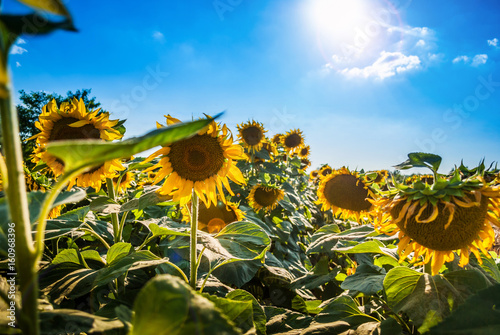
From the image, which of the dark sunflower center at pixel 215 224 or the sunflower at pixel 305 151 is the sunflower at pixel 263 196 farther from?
the sunflower at pixel 305 151

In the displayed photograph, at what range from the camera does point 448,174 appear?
72.6 inches

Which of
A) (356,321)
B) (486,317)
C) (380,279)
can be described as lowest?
(356,321)

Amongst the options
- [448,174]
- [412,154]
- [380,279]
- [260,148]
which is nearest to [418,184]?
[412,154]

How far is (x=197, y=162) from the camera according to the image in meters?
1.99

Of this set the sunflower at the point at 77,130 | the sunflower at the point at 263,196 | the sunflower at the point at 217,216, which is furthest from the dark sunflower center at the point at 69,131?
the sunflower at the point at 263,196

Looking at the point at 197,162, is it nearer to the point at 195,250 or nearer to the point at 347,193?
the point at 195,250

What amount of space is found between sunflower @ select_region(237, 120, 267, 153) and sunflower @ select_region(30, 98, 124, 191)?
15.2 ft

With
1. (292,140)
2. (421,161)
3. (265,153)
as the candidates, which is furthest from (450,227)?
(292,140)

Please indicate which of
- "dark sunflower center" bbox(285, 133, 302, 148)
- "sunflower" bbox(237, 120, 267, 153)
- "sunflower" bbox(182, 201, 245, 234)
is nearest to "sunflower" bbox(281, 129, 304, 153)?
"dark sunflower center" bbox(285, 133, 302, 148)

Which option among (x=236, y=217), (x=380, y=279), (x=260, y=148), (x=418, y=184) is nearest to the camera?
(x=418, y=184)

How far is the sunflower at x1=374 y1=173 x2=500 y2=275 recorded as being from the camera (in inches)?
60.0

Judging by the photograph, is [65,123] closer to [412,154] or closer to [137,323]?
[137,323]

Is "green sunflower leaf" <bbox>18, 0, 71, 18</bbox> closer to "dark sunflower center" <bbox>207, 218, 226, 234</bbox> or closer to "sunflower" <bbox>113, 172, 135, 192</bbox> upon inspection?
"dark sunflower center" <bbox>207, 218, 226, 234</bbox>

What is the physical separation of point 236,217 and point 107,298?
1.61 m
